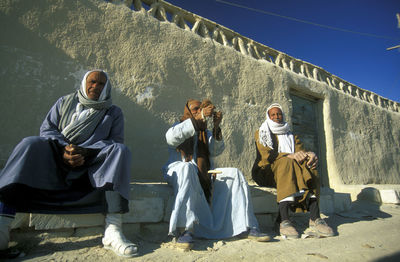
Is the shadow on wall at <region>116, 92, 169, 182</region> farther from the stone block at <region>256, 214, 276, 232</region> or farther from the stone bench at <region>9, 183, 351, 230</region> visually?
the stone block at <region>256, 214, 276, 232</region>

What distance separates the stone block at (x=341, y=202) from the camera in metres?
3.45

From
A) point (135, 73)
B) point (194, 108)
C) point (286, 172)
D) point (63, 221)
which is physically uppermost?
point (135, 73)

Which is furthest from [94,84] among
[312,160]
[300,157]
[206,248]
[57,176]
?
[312,160]

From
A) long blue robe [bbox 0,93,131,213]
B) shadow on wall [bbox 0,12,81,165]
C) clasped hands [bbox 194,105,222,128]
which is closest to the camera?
long blue robe [bbox 0,93,131,213]

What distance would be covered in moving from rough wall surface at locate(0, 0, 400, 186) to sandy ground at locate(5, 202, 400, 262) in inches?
38.6

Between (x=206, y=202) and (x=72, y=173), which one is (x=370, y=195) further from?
(x=72, y=173)

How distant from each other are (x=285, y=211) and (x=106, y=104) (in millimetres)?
1698

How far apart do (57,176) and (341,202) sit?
11.3 feet

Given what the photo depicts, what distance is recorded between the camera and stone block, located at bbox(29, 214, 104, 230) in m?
1.65

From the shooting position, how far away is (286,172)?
2.33m

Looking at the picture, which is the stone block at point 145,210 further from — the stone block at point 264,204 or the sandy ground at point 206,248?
the stone block at point 264,204

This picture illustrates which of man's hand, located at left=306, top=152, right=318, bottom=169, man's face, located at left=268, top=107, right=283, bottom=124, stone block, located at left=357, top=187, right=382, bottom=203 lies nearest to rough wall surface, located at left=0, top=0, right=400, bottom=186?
man's face, located at left=268, top=107, right=283, bottom=124

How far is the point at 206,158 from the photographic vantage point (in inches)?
89.7

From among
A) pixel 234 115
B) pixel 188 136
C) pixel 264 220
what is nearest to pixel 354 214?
pixel 264 220
